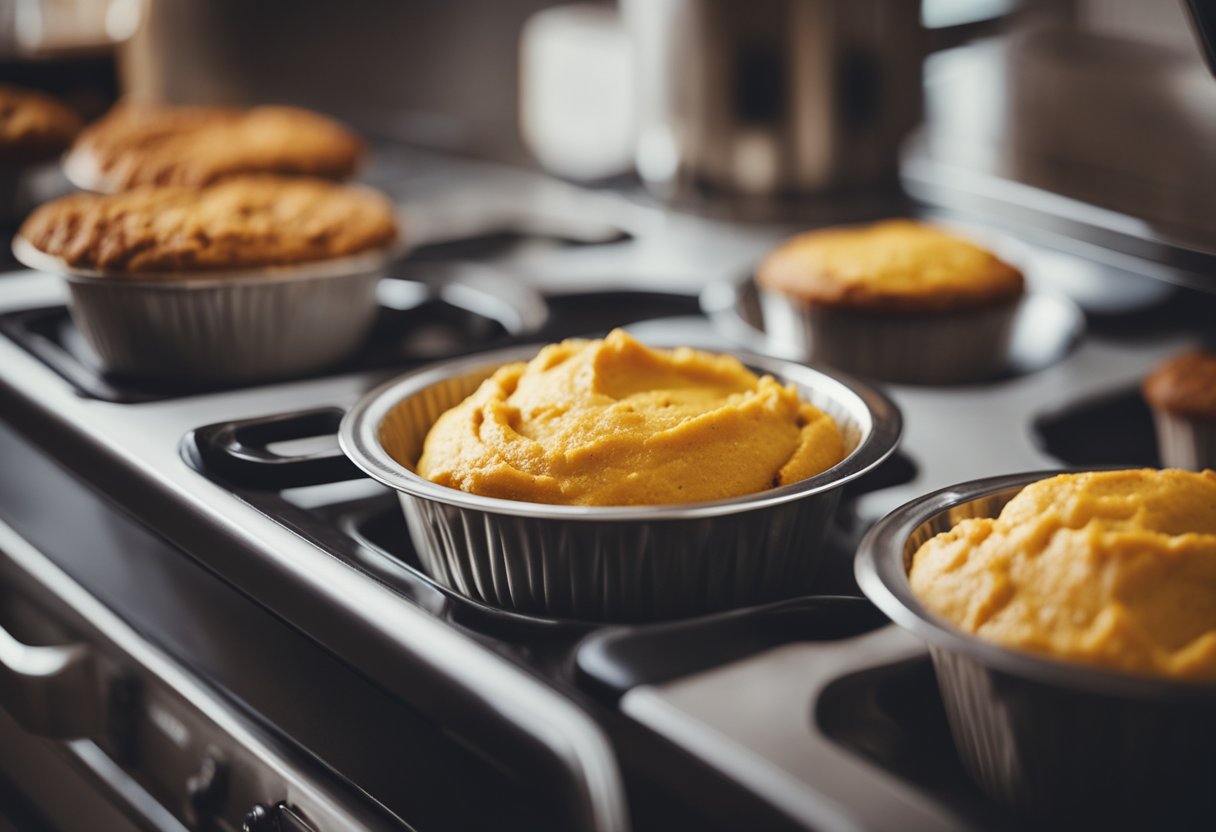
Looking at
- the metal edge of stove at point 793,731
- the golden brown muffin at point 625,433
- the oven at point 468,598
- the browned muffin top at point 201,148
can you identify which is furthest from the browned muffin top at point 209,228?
the metal edge of stove at point 793,731

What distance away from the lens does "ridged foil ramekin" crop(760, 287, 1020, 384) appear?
1084 millimetres

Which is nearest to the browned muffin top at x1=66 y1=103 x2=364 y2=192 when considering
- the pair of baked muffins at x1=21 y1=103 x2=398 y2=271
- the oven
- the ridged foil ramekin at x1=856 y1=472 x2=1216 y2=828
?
the pair of baked muffins at x1=21 y1=103 x2=398 y2=271

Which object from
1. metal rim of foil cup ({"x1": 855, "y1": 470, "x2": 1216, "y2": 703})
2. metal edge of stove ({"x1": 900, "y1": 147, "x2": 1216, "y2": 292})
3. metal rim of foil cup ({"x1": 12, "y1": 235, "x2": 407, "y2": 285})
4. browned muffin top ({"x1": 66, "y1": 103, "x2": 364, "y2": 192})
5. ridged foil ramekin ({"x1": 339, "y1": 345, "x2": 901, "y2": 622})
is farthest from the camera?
browned muffin top ({"x1": 66, "y1": 103, "x2": 364, "y2": 192})

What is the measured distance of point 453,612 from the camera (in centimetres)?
71

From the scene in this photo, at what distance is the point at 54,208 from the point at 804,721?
90cm

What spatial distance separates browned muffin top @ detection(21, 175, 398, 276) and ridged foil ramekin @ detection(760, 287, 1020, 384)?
0.42 m

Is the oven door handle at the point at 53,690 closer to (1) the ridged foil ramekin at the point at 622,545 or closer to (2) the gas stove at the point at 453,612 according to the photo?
(2) the gas stove at the point at 453,612

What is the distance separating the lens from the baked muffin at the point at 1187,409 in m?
0.91

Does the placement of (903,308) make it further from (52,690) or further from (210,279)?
(52,690)

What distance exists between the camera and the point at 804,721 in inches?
22.5

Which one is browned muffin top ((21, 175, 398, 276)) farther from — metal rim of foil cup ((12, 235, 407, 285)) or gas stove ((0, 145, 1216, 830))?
gas stove ((0, 145, 1216, 830))

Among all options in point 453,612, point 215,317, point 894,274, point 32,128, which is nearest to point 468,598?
point 453,612

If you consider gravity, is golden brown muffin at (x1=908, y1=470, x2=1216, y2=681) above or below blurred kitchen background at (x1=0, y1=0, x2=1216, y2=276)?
below

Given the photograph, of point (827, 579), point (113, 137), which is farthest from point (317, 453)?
point (113, 137)
